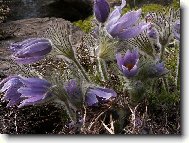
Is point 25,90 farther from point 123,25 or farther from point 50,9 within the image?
point 50,9

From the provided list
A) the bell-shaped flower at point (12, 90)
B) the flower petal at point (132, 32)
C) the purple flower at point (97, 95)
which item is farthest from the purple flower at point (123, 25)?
the bell-shaped flower at point (12, 90)

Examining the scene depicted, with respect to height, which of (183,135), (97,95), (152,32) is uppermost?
(152,32)

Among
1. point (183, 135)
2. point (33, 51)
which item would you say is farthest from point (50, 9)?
point (183, 135)

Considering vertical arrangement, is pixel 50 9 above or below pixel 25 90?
above

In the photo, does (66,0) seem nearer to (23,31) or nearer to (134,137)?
(23,31)

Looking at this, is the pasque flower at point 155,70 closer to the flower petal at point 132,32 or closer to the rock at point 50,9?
the flower petal at point 132,32

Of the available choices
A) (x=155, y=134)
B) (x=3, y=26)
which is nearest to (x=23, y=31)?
(x=3, y=26)

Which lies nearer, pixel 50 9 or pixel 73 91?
pixel 73 91
